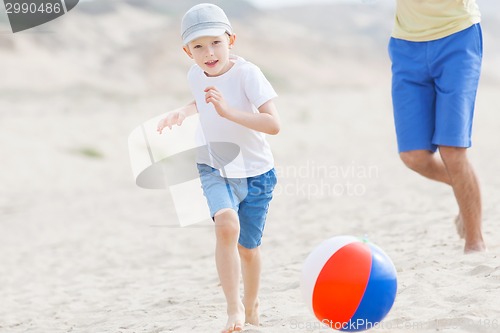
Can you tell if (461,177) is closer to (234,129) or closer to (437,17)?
(437,17)

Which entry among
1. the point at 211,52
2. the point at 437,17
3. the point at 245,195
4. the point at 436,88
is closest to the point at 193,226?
the point at 436,88

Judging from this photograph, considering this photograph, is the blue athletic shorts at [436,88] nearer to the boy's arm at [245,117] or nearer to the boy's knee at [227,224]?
the boy's arm at [245,117]

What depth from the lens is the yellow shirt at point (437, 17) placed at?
15.2 feet

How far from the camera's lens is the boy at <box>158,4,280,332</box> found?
3609 mm

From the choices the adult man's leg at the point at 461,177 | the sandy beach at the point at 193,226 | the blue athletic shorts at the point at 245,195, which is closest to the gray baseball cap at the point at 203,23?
the blue athletic shorts at the point at 245,195

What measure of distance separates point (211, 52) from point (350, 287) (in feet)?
3.91

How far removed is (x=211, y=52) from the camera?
12.0 feet

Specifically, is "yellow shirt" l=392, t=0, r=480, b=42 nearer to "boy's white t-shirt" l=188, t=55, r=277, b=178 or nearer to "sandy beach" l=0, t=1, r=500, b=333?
"sandy beach" l=0, t=1, r=500, b=333

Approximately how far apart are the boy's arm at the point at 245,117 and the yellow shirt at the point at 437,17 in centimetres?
147

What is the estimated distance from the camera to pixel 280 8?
10169 centimetres

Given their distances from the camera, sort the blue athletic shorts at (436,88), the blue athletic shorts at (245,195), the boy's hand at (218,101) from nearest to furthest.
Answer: the boy's hand at (218,101) → the blue athletic shorts at (245,195) → the blue athletic shorts at (436,88)

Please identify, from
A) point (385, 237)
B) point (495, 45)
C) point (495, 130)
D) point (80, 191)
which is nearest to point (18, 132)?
point (80, 191)

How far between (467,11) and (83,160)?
41.6 feet

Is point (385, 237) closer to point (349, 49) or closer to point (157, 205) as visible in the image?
point (157, 205)
